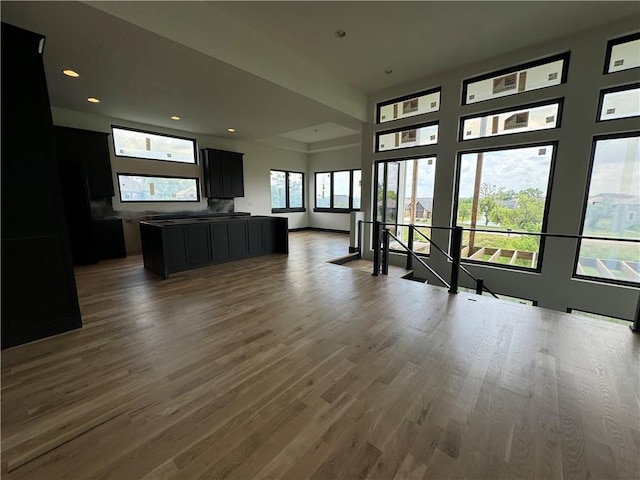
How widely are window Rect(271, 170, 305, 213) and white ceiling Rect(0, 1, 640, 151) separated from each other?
4499mm

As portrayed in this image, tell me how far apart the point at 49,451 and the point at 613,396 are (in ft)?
10.9

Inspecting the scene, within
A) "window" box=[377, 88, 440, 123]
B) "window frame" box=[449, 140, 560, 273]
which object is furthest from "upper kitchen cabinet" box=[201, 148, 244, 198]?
"window frame" box=[449, 140, 560, 273]

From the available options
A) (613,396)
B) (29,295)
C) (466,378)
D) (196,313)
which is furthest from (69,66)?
(613,396)

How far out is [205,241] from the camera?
4.88m

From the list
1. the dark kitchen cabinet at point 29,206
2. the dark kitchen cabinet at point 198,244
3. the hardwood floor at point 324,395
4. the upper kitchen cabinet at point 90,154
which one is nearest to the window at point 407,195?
the hardwood floor at point 324,395

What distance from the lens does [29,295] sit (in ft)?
7.77

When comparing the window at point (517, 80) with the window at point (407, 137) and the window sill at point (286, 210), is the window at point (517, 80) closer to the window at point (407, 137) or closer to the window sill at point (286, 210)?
the window at point (407, 137)

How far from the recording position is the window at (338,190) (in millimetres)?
9281

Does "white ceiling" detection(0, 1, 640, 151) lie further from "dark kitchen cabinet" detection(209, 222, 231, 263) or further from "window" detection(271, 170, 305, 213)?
"window" detection(271, 170, 305, 213)

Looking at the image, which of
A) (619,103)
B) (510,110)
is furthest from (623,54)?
(510,110)

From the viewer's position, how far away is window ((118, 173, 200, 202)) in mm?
6097

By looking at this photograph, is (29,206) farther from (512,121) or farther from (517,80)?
(517,80)

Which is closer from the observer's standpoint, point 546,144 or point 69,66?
point 69,66

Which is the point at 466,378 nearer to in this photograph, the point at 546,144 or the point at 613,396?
the point at 613,396
